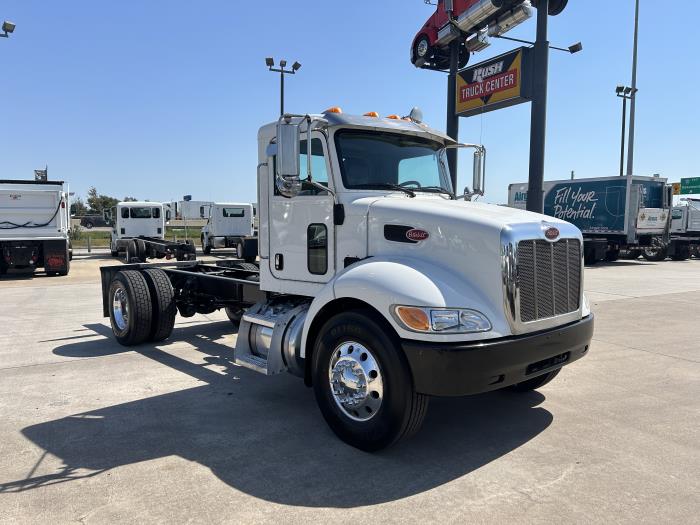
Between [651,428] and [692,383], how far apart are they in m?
1.70

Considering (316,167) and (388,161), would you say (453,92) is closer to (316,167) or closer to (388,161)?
(388,161)

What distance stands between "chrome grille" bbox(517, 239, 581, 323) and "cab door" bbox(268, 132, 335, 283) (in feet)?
5.41

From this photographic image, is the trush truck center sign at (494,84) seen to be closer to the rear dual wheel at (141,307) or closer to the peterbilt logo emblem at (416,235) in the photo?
the rear dual wheel at (141,307)

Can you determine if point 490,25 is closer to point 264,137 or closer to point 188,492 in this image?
point 264,137

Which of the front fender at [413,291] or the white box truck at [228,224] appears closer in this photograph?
the front fender at [413,291]

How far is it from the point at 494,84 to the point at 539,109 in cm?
204

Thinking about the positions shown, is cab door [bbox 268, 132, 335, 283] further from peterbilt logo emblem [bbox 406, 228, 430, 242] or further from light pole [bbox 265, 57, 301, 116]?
light pole [bbox 265, 57, 301, 116]

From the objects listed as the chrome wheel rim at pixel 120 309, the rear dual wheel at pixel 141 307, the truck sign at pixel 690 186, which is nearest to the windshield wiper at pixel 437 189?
the rear dual wheel at pixel 141 307

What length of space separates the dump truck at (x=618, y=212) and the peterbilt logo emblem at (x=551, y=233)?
2009 centimetres

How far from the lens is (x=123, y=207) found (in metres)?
23.1

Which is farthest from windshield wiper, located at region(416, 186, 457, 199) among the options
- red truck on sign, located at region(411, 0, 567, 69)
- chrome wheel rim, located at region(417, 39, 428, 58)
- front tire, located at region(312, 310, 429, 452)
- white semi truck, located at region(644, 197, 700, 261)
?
white semi truck, located at region(644, 197, 700, 261)

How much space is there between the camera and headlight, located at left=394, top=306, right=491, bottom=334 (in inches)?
135

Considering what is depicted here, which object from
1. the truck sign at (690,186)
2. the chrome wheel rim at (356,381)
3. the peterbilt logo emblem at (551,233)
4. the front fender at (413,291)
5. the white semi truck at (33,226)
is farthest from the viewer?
the truck sign at (690,186)

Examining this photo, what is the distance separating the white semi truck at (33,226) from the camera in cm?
1516
